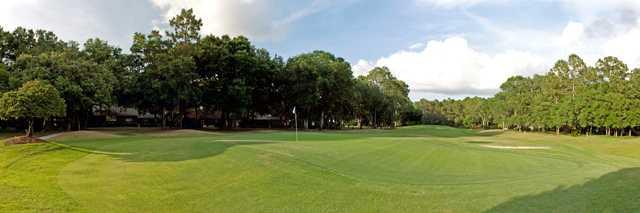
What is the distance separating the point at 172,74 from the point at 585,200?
142 feet

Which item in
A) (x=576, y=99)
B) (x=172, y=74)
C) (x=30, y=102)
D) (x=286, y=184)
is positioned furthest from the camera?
(x=576, y=99)

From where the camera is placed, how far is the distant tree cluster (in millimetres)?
61938

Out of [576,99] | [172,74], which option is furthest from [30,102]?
[576,99]

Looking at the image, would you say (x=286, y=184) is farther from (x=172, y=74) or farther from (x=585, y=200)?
(x=172, y=74)

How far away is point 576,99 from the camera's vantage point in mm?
66938

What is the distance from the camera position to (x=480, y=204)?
31.6 ft

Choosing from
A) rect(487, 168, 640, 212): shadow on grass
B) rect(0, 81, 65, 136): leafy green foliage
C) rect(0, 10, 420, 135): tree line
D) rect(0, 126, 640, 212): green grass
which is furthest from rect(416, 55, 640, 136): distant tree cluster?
rect(0, 81, 65, 136): leafy green foliage

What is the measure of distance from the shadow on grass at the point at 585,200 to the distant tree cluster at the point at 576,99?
59.7m

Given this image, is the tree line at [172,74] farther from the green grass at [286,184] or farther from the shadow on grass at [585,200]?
the shadow on grass at [585,200]

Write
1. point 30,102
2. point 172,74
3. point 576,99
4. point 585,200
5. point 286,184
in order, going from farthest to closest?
point 576,99
point 172,74
point 30,102
point 286,184
point 585,200

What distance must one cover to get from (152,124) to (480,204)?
234ft

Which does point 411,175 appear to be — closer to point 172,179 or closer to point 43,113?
point 172,179

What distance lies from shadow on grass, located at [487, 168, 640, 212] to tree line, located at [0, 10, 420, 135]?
3085 cm

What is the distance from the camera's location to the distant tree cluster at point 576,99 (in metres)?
61.9
